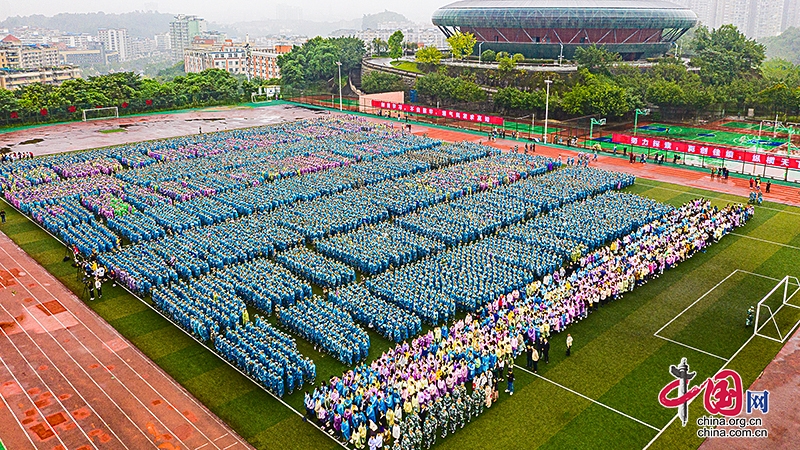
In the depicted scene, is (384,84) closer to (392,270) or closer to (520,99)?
(520,99)

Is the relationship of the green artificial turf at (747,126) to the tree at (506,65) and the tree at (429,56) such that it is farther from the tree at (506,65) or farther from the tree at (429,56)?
the tree at (429,56)

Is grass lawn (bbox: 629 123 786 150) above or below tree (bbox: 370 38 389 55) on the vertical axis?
below

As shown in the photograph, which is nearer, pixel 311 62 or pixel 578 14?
pixel 578 14

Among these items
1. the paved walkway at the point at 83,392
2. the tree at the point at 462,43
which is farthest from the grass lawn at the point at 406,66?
the paved walkway at the point at 83,392

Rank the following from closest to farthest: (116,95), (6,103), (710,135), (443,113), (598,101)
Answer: (710,135), (598,101), (6,103), (443,113), (116,95)

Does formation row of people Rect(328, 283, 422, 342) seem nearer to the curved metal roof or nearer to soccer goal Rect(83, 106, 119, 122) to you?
soccer goal Rect(83, 106, 119, 122)

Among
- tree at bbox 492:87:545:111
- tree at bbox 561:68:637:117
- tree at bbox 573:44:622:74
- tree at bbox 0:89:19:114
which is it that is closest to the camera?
tree at bbox 561:68:637:117

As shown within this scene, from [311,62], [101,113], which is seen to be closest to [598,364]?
[101,113]

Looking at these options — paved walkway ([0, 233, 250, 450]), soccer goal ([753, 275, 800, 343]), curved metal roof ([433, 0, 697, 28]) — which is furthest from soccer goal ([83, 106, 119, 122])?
soccer goal ([753, 275, 800, 343])
